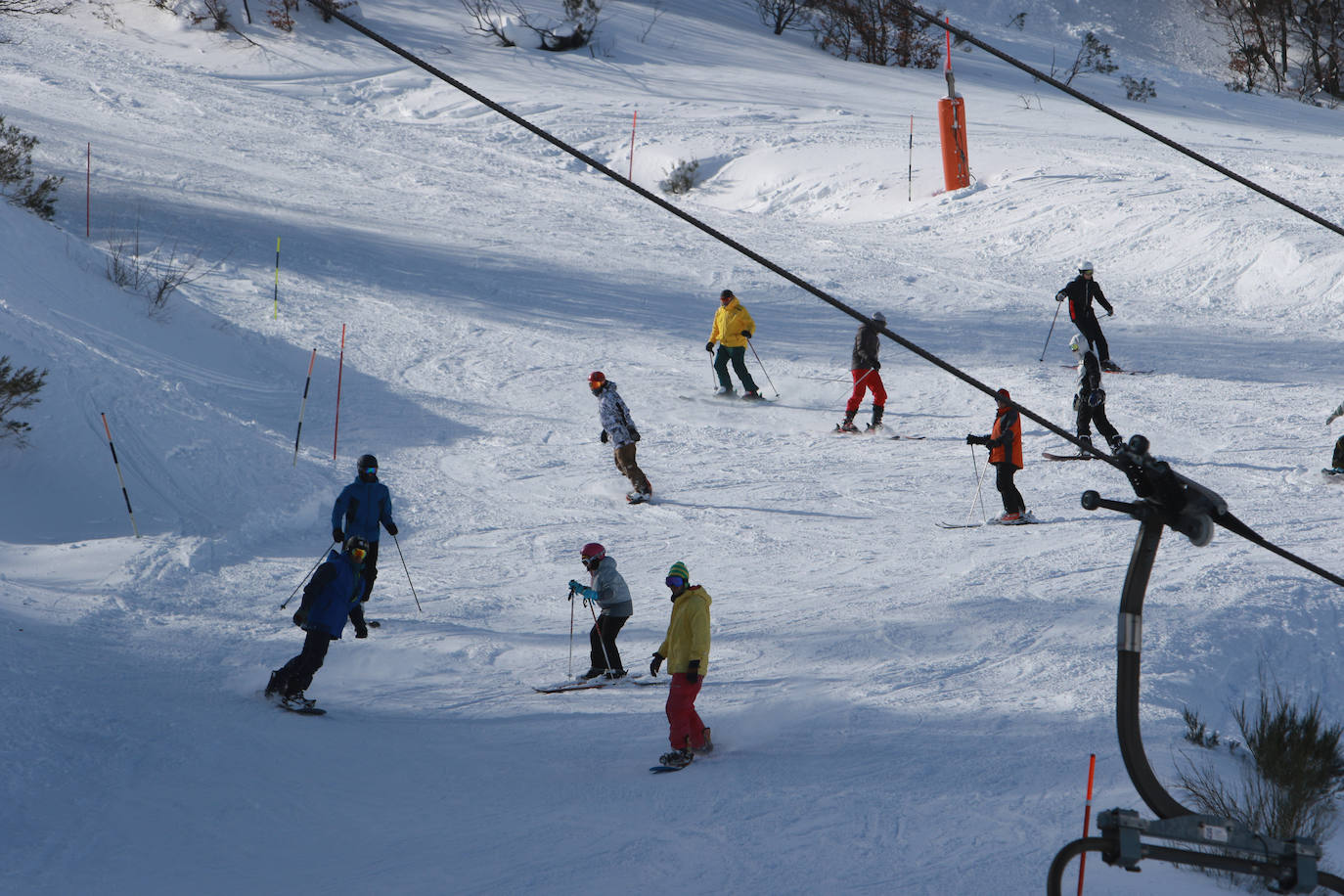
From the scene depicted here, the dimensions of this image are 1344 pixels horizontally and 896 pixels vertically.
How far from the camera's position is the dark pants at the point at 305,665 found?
8172mm

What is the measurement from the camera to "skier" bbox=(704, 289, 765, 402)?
1557 cm

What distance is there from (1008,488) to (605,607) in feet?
15.2

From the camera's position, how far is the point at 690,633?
7441 millimetres

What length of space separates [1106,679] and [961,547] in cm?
293

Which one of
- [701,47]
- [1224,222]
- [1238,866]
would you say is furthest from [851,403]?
[701,47]

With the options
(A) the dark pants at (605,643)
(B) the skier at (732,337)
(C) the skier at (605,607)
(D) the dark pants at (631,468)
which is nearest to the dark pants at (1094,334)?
Answer: (B) the skier at (732,337)

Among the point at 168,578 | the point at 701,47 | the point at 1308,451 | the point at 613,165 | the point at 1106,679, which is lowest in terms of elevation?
the point at 168,578

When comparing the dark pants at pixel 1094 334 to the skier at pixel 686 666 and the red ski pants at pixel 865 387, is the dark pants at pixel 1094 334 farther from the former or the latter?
the skier at pixel 686 666

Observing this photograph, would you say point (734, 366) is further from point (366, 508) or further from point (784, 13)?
point (784, 13)

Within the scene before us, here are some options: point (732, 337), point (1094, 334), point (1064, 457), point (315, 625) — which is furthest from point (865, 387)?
point (315, 625)

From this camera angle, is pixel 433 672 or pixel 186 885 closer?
pixel 186 885

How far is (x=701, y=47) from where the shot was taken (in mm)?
35344

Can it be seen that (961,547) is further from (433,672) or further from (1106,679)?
(433,672)

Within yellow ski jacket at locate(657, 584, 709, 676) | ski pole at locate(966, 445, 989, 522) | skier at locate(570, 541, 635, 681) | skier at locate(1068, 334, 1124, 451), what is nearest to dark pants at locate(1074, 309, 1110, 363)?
skier at locate(1068, 334, 1124, 451)
